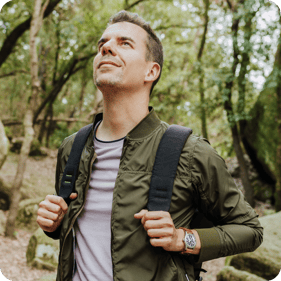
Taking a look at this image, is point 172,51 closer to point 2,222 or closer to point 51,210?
point 2,222

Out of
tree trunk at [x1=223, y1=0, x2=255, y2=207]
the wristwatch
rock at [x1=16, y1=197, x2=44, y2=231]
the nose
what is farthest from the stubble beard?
tree trunk at [x1=223, y1=0, x2=255, y2=207]

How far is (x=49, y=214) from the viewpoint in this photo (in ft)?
5.27

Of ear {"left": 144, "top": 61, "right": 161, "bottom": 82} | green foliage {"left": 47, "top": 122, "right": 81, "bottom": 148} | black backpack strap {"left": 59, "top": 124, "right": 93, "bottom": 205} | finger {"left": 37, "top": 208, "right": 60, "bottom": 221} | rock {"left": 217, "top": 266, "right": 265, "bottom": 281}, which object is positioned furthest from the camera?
green foliage {"left": 47, "top": 122, "right": 81, "bottom": 148}

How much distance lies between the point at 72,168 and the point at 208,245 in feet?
3.11

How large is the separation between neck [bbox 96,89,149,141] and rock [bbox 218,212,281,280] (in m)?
4.39

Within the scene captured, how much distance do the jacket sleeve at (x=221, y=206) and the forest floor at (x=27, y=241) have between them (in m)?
3.37

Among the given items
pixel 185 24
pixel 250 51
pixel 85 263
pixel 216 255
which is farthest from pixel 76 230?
pixel 185 24

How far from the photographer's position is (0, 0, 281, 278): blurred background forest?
7.95 metres

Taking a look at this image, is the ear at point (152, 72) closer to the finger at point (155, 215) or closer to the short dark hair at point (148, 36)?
the short dark hair at point (148, 36)

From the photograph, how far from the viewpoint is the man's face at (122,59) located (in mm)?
1849

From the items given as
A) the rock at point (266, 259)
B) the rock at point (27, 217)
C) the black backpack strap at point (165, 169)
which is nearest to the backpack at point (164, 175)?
the black backpack strap at point (165, 169)

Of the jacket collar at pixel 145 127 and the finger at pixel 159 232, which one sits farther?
the jacket collar at pixel 145 127

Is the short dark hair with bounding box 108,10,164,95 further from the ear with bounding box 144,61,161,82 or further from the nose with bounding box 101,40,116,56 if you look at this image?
the nose with bounding box 101,40,116,56

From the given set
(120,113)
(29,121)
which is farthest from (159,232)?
(29,121)
